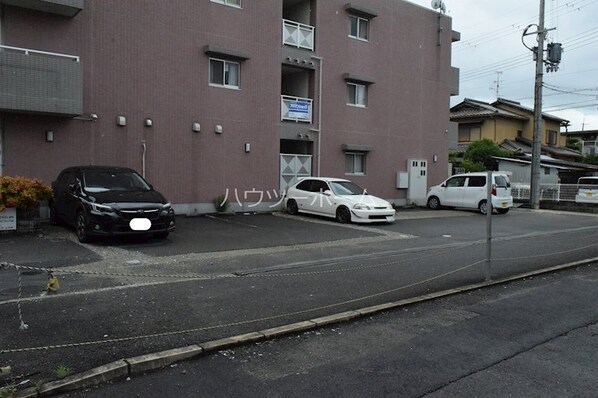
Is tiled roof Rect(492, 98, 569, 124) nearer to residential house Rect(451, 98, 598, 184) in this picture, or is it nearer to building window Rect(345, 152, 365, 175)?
residential house Rect(451, 98, 598, 184)

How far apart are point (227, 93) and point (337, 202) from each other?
5211 millimetres

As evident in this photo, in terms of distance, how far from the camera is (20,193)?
10.4 meters

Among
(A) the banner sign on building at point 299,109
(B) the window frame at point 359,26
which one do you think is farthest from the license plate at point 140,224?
(B) the window frame at point 359,26

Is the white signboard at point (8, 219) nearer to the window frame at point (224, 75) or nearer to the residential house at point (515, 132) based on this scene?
the window frame at point (224, 75)

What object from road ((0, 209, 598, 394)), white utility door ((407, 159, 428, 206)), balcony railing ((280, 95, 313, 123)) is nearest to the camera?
road ((0, 209, 598, 394))

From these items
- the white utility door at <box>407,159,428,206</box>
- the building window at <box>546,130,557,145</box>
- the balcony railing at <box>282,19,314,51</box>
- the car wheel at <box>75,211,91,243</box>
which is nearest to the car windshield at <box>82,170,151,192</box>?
the car wheel at <box>75,211,91,243</box>

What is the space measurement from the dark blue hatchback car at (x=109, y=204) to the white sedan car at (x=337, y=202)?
20.1 feet

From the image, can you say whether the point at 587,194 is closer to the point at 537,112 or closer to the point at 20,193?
the point at 537,112

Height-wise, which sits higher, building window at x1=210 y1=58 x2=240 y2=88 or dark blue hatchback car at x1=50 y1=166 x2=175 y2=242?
building window at x1=210 y1=58 x2=240 y2=88

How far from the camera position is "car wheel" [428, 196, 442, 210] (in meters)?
22.0

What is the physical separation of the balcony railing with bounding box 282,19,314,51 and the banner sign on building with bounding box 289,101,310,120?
211 centimetres

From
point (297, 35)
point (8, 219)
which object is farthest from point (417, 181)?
point (8, 219)

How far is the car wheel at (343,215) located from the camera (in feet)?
49.2

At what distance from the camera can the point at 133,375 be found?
387cm
